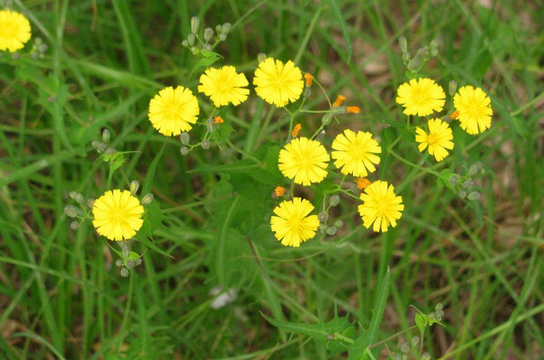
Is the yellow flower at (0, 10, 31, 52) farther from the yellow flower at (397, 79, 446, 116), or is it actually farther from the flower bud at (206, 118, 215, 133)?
the yellow flower at (397, 79, 446, 116)

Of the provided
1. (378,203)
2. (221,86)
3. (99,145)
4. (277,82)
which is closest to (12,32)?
(99,145)

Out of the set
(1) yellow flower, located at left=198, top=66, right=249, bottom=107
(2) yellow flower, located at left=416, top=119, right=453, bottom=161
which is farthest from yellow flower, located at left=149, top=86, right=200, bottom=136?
(2) yellow flower, located at left=416, top=119, right=453, bottom=161

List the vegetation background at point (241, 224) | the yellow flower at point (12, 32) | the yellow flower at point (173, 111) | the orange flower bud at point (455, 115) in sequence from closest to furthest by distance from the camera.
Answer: the yellow flower at point (173, 111)
the orange flower bud at point (455, 115)
the yellow flower at point (12, 32)
the vegetation background at point (241, 224)

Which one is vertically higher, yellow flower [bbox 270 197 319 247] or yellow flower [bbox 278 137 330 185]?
yellow flower [bbox 278 137 330 185]

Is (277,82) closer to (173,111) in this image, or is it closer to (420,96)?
(173,111)

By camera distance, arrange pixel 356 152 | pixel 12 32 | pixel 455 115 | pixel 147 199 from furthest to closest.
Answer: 1. pixel 12 32
2. pixel 455 115
3. pixel 356 152
4. pixel 147 199

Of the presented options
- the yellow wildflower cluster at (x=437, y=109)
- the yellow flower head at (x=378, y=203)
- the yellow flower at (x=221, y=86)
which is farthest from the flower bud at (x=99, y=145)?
the yellow wildflower cluster at (x=437, y=109)

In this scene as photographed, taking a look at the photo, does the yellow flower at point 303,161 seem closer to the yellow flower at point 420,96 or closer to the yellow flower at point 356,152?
the yellow flower at point 356,152
